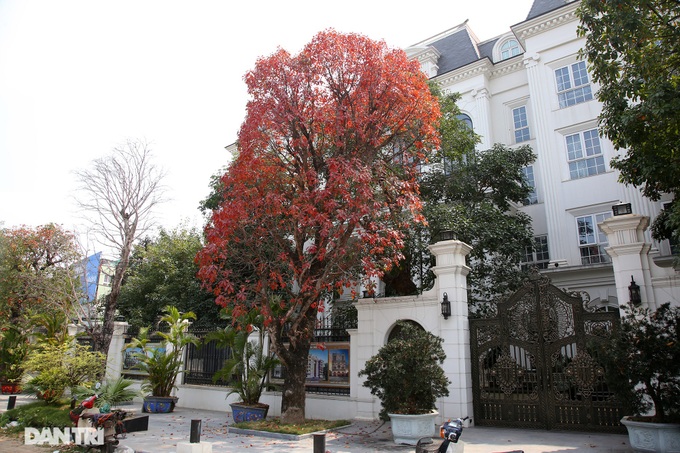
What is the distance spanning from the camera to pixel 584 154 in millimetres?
18891

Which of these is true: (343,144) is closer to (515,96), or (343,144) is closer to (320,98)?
(320,98)

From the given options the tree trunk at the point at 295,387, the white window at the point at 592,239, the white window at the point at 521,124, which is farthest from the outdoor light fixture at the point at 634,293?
the white window at the point at 521,124

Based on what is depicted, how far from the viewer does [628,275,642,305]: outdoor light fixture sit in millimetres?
8867

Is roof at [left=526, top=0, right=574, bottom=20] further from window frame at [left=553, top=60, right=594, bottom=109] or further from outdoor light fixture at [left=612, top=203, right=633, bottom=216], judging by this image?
outdoor light fixture at [left=612, top=203, right=633, bottom=216]

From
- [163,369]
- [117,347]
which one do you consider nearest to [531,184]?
[163,369]

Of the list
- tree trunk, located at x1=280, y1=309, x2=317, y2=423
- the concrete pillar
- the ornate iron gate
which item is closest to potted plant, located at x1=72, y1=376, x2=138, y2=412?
tree trunk, located at x1=280, y1=309, x2=317, y2=423

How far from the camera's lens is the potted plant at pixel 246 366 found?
37.7 ft

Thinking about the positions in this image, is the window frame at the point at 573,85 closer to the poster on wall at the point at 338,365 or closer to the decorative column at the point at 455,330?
the decorative column at the point at 455,330

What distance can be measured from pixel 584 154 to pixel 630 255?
11.1 meters

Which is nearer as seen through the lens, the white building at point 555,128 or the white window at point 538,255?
the white building at point 555,128

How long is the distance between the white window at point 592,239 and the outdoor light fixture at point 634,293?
30.2 ft

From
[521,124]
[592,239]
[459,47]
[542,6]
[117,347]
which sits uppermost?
[459,47]

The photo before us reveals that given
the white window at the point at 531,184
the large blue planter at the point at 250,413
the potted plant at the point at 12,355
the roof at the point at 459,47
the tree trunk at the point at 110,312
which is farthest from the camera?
the roof at the point at 459,47

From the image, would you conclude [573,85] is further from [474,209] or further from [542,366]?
[542,366]
